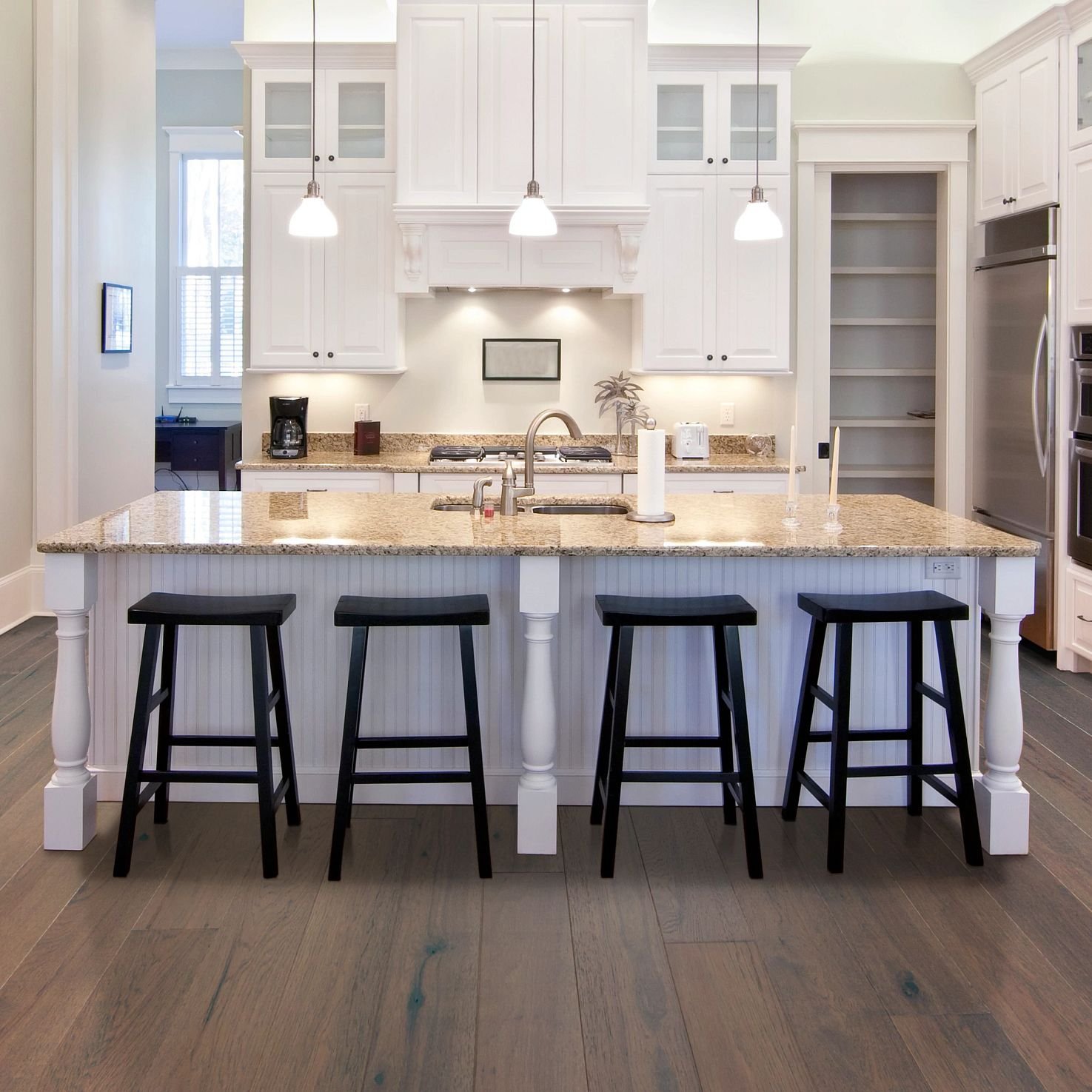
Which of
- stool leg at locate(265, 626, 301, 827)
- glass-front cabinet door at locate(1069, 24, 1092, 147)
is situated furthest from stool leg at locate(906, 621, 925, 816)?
glass-front cabinet door at locate(1069, 24, 1092, 147)

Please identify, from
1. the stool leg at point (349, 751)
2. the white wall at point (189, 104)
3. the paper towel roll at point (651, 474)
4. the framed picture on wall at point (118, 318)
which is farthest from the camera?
the white wall at point (189, 104)

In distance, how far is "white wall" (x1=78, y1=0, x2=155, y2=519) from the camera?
5758 millimetres

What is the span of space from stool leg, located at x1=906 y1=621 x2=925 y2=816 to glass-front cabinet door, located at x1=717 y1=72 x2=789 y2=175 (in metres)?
2.82

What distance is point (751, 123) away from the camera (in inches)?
205

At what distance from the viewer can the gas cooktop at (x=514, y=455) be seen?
5.23 metres

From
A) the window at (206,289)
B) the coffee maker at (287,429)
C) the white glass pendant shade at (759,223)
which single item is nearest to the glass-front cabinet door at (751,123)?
the white glass pendant shade at (759,223)

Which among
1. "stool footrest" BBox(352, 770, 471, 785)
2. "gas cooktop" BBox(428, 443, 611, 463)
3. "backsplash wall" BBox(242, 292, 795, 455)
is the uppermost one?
"backsplash wall" BBox(242, 292, 795, 455)

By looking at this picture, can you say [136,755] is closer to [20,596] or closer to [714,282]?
[20,596]

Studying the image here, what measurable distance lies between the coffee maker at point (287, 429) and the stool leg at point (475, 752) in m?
2.79

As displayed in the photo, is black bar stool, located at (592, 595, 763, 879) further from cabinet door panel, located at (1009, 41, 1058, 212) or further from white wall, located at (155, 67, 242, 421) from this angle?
white wall, located at (155, 67, 242, 421)

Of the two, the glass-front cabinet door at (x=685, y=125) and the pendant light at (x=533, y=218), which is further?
the glass-front cabinet door at (x=685, y=125)

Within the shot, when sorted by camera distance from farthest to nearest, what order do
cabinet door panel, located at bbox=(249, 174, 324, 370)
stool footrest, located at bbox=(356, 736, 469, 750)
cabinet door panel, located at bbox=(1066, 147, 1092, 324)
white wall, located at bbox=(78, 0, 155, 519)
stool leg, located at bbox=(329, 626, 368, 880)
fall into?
white wall, located at bbox=(78, 0, 155, 519) < cabinet door panel, located at bbox=(249, 174, 324, 370) < cabinet door panel, located at bbox=(1066, 147, 1092, 324) < stool footrest, located at bbox=(356, 736, 469, 750) < stool leg, located at bbox=(329, 626, 368, 880)

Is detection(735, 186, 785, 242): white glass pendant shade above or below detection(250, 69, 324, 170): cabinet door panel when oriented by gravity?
below

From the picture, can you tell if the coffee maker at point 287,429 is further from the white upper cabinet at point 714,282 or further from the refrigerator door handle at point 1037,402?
the refrigerator door handle at point 1037,402
